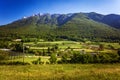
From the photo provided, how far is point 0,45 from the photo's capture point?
150m

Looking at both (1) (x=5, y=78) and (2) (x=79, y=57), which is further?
(2) (x=79, y=57)

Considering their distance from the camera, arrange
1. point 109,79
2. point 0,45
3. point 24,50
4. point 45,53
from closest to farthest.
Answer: point 109,79
point 45,53
point 24,50
point 0,45

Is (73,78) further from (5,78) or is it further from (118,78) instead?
(5,78)

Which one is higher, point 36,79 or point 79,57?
point 36,79

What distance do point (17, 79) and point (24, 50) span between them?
109 meters

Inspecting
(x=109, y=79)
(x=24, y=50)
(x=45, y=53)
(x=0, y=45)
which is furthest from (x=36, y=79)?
(x=0, y=45)

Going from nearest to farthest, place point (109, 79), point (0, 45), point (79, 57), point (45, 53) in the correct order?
point (109, 79), point (79, 57), point (45, 53), point (0, 45)

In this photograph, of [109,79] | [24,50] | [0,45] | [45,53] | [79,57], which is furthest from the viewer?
[0,45]

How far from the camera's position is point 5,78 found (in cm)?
1727

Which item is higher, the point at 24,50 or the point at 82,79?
the point at 82,79

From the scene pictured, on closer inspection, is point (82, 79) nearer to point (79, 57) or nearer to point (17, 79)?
point (17, 79)

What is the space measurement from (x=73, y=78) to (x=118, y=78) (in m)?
3.32

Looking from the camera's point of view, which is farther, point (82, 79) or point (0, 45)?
point (0, 45)

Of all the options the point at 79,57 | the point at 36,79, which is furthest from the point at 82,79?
the point at 79,57
